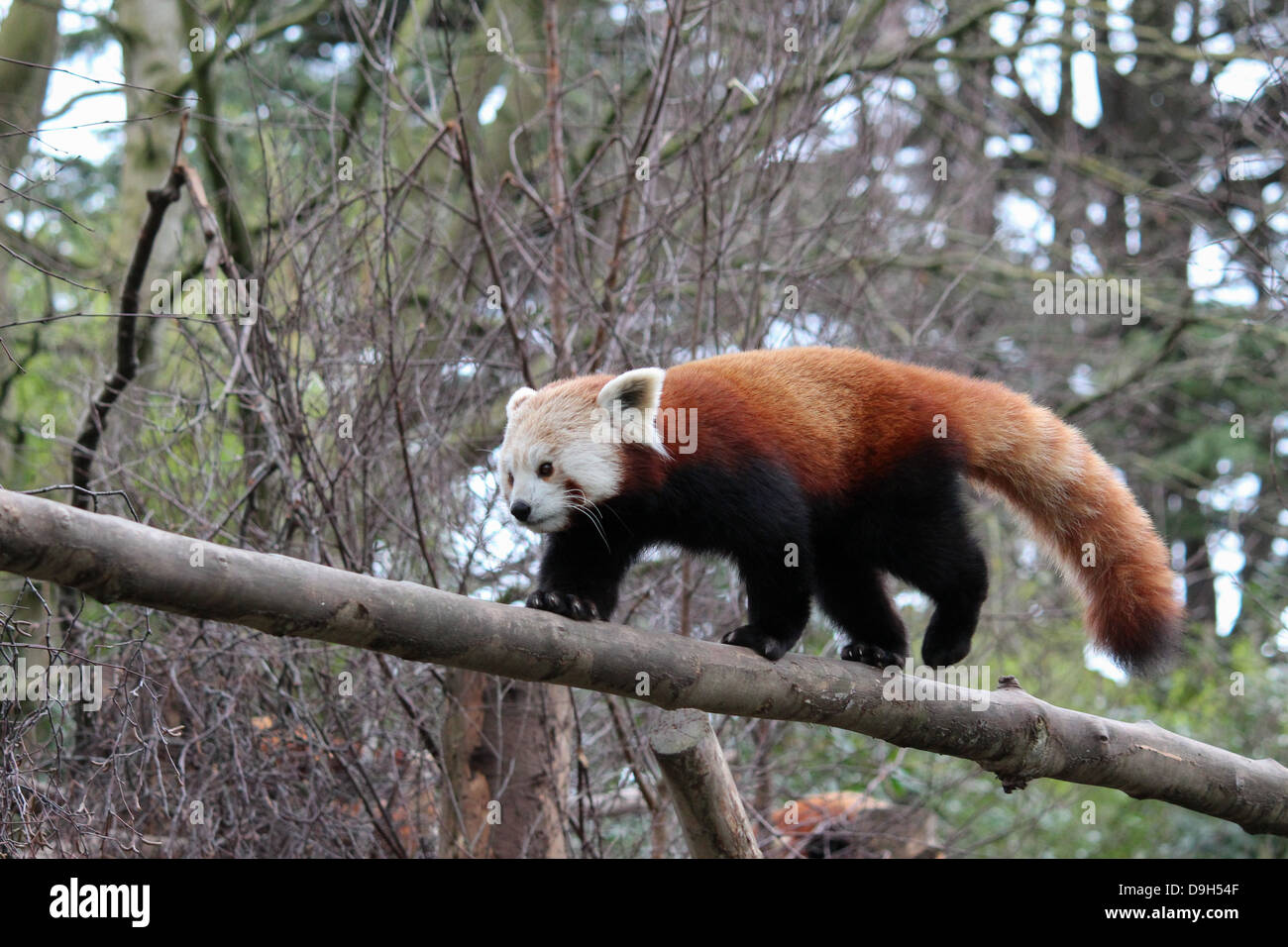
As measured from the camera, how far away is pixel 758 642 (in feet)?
14.3

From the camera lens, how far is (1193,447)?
14.0m

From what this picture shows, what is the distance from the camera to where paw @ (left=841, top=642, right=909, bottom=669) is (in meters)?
5.04

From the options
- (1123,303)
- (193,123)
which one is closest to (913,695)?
(1123,303)

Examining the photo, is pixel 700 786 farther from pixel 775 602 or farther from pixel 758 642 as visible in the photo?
pixel 775 602

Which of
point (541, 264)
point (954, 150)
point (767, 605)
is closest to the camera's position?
point (767, 605)

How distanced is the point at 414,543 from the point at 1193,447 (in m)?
11.0

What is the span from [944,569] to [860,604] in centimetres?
55

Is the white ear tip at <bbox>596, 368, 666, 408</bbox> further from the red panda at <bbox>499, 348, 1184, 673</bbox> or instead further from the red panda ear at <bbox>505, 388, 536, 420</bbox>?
the red panda ear at <bbox>505, 388, 536, 420</bbox>

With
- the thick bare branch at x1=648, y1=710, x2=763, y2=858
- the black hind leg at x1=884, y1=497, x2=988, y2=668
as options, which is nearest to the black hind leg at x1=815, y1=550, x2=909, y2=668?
the black hind leg at x1=884, y1=497, x2=988, y2=668

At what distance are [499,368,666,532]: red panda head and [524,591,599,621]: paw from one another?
0.34m

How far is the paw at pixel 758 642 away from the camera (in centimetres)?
428

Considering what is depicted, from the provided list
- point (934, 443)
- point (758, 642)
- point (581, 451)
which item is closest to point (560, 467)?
point (581, 451)

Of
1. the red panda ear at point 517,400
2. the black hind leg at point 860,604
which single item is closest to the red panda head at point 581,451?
the red panda ear at point 517,400
